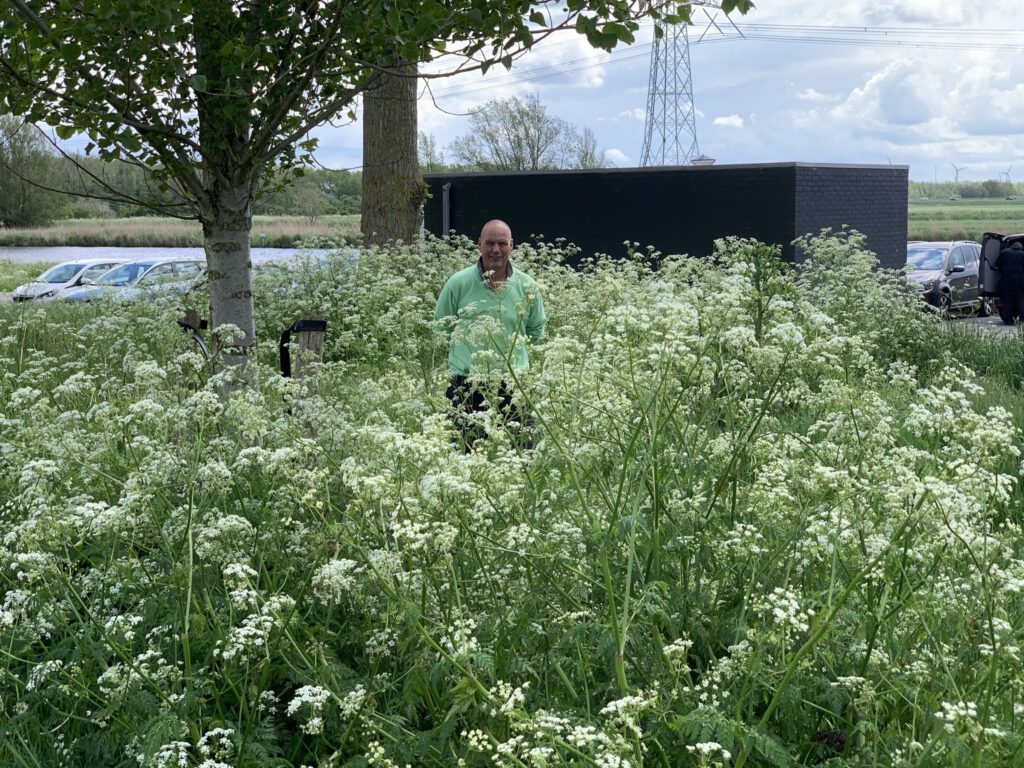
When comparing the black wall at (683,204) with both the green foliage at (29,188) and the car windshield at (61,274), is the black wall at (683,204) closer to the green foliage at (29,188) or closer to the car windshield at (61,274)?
the car windshield at (61,274)

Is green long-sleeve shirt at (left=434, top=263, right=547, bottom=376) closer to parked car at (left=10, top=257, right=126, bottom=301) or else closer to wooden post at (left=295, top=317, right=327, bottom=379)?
wooden post at (left=295, top=317, right=327, bottom=379)

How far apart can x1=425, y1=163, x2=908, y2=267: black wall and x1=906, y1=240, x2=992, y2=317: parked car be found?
0.82 m

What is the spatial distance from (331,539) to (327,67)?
11.5 ft

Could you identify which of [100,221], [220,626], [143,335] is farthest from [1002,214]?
[220,626]

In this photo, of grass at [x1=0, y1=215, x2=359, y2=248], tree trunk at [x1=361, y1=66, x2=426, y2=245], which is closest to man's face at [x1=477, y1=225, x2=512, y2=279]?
tree trunk at [x1=361, y1=66, x2=426, y2=245]

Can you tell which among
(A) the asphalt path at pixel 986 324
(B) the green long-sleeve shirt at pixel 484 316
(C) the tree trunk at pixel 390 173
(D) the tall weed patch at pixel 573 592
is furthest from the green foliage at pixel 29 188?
(D) the tall weed patch at pixel 573 592

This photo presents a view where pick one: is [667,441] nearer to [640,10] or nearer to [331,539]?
[331,539]

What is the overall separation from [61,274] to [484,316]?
31.0 m

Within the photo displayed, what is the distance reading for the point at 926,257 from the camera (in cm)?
2831

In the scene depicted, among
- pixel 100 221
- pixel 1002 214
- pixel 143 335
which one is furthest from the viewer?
pixel 100 221

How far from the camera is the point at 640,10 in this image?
19.3 ft

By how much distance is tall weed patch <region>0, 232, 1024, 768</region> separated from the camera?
10.3ft

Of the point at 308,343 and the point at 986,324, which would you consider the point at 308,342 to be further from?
the point at 986,324

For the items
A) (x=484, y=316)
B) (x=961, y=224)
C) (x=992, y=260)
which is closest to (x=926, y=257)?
(x=992, y=260)
